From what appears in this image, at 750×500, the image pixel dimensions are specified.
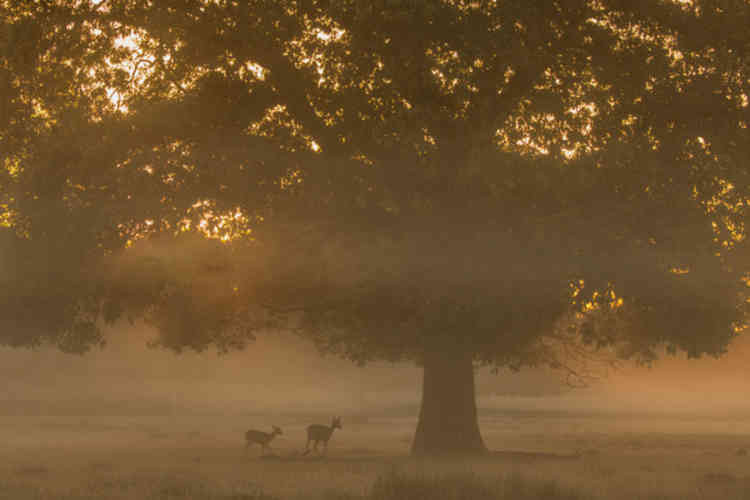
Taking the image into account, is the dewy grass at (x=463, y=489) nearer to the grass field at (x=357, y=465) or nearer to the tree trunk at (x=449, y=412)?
the grass field at (x=357, y=465)

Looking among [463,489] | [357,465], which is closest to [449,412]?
[357,465]

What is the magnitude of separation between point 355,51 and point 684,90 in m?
7.29

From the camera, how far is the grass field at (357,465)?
54.9 ft

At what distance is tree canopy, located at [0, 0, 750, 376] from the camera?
18469 mm

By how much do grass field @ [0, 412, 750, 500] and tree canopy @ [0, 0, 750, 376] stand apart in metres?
3.95

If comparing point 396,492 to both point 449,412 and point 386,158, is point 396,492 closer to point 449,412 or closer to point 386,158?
point 386,158

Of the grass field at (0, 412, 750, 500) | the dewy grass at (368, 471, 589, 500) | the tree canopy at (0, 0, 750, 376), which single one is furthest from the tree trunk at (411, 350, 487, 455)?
the dewy grass at (368, 471, 589, 500)

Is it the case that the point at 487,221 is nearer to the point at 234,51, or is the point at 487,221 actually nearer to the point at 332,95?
the point at 332,95

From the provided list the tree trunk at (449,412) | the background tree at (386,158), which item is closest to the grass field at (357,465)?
the tree trunk at (449,412)

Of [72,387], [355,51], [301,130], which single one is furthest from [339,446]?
[72,387]

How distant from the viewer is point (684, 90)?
19047mm

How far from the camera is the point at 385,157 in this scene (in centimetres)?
1883

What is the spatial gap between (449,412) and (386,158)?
1074 centimetres

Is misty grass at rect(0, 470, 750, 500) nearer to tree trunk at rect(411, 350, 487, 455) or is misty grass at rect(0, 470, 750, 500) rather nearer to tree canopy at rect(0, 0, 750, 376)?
tree canopy at rect(0, 0, 750, 376)
